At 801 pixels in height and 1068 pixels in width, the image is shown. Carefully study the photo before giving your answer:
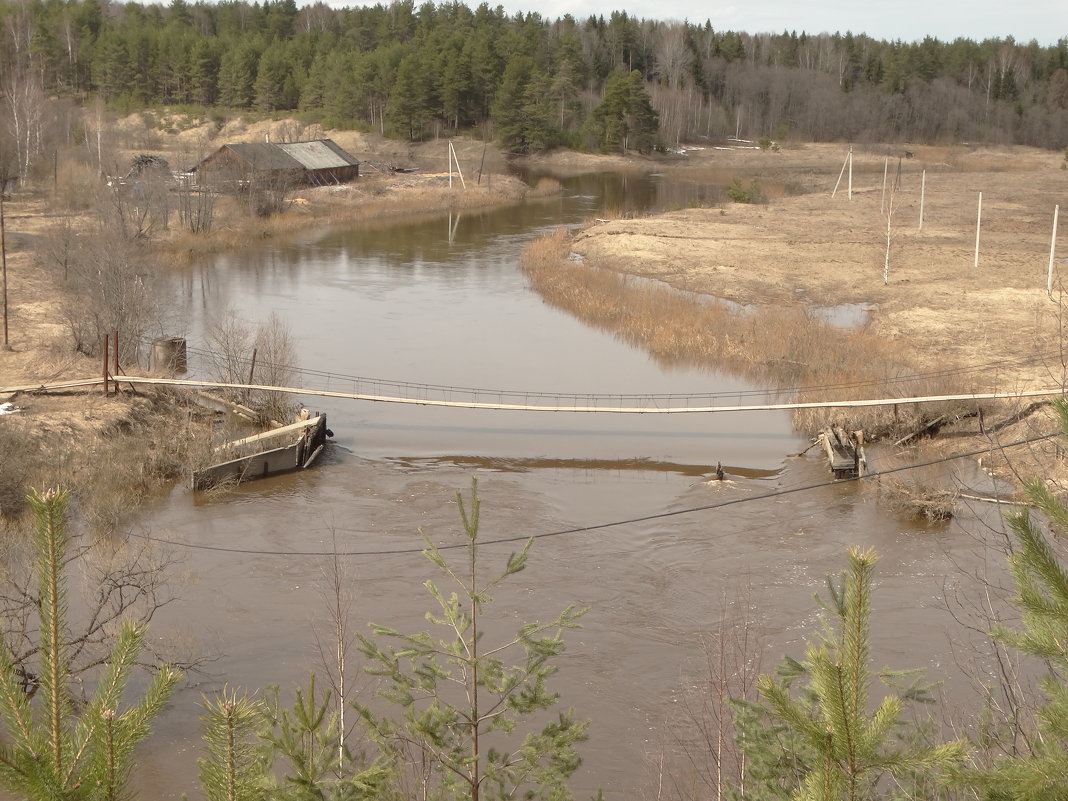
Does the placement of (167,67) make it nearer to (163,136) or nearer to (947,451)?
(163,136)

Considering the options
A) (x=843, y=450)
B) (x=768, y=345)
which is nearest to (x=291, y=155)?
(x=768, y=345)

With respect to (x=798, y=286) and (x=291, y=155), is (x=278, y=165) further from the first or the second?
(x=798, y=286)

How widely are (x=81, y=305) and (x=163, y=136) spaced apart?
55799mm

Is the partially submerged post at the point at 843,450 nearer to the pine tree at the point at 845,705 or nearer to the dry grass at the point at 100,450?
the dry grass at the point at 100,450

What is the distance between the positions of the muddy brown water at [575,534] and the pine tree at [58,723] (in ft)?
29.5

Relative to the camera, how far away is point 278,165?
55.1 metres

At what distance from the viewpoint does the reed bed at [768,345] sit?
2298 centimetres

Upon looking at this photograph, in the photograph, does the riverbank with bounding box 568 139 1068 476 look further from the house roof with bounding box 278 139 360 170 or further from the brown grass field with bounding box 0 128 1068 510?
the house roof with bounding box 278 139 360 170

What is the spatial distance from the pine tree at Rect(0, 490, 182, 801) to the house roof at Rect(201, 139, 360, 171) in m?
50.7

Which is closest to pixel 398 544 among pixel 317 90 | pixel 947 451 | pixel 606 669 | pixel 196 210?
pixel 606 669

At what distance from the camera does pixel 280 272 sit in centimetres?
3959

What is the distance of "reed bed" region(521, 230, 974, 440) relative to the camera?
75.4 ft

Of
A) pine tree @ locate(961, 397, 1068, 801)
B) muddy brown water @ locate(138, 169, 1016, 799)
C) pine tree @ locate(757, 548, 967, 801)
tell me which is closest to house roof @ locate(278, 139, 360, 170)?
muddy brown water @ locate(138, 169, 1016, 799)

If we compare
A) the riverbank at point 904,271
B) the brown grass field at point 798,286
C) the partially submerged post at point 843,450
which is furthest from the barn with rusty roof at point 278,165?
the partially submerged post at point 843,450
